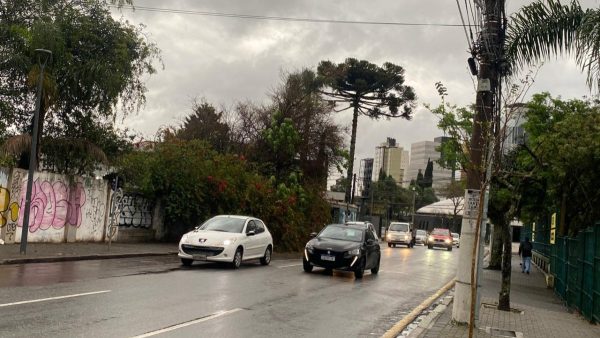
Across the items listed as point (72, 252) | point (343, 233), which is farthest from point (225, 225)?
point (72, 252)

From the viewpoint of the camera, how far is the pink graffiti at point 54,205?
21.2m

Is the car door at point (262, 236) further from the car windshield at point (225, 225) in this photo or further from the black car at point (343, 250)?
the black car at point (343, 250)

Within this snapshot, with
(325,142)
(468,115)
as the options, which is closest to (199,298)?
(468,115)

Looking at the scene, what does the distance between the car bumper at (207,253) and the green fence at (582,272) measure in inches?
358

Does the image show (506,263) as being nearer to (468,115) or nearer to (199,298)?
(199,298)

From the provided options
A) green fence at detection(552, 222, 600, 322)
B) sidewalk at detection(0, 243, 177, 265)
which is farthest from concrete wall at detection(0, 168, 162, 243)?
green fence at detection(552, 222, 600, 322)

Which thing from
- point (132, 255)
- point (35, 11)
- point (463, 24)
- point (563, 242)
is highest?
point (35, 11)

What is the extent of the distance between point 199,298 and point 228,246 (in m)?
6.02

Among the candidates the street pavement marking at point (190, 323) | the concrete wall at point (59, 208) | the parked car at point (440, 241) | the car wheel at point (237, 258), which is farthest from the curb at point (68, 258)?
the parked car at point (440, 241)

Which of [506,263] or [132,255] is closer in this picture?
[506,263]

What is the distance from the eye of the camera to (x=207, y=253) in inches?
673

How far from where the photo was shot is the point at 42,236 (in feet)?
71.1

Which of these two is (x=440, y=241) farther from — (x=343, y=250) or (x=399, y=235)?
(x=343, y=250)

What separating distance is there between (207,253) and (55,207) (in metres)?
8.26
